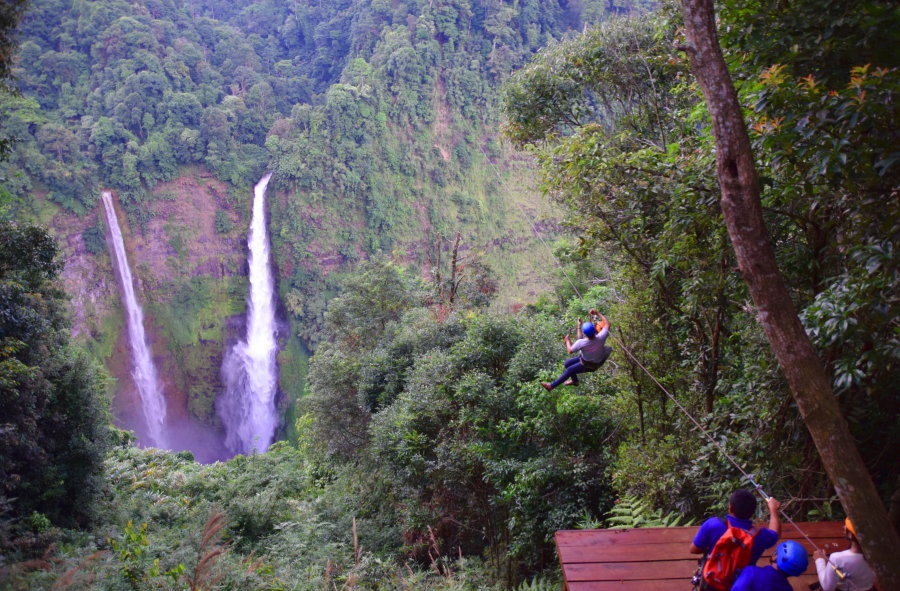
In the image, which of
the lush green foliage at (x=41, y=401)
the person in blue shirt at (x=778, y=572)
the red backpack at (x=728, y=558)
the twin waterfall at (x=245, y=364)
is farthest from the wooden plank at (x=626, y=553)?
the twin waterfall at (x=245, y=364)

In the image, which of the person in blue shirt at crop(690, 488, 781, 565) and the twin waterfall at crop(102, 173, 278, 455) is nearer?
the person in blue shirt at crop(690, 488, 781, 565)

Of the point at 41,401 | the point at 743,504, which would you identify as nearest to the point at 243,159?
the point at 41,401

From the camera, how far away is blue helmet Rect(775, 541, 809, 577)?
8.13 feet

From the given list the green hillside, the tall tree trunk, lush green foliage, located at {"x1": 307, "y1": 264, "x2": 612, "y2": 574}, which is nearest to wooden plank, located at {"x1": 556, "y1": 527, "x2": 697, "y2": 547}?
the tall tree trunk

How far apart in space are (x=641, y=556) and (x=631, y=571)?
6.2 inches

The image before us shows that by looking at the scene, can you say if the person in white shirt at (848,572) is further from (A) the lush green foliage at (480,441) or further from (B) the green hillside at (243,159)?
(B) the green hillside at (243,159)

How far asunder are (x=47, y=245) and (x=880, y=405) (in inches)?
399

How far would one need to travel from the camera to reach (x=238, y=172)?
110 feet

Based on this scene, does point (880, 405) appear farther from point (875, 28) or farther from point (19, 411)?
point (19, 411)

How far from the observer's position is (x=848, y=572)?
2709 mm

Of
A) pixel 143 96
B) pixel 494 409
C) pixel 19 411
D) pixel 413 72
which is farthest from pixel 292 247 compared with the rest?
pixel 494 409

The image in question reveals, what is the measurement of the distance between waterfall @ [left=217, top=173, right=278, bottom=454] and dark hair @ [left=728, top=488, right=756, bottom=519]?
1202 inches

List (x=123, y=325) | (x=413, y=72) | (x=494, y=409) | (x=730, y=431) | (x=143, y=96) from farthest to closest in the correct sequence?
(x=413, y=72), (x=143, y=96), (x=123, y=325), (x=494, y=409), (x=730, y=431)

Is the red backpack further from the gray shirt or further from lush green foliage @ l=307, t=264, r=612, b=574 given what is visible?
lush green foliage @ l=307, t=264, r=612, b=574
